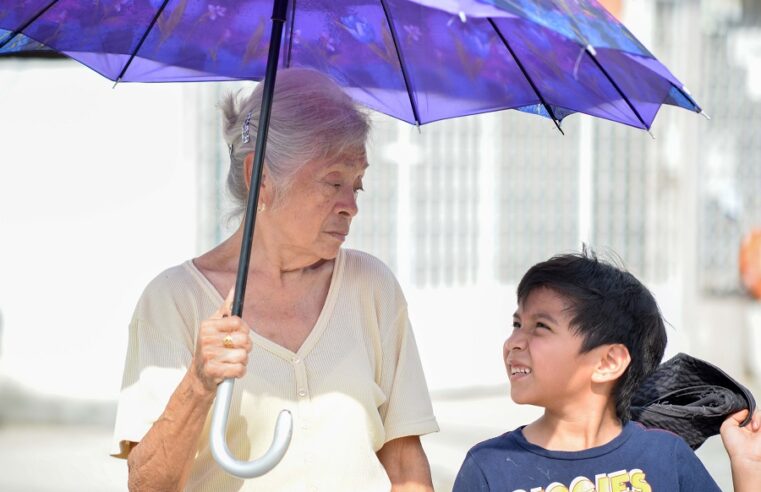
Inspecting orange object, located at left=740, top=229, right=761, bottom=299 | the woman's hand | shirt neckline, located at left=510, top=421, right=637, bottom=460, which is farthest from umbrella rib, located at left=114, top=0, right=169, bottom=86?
orange object, located at left=740, top=229, right=761, bottom=299

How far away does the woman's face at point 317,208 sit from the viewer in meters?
2.63

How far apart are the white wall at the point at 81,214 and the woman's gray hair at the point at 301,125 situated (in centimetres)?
478

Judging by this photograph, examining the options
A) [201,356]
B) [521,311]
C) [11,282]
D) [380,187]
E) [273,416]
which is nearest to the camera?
[201,356]

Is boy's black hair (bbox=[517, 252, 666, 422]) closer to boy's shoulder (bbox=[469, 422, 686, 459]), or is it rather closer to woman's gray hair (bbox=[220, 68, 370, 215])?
boy's shoulder (bbox=[469, 422, 686, 459])

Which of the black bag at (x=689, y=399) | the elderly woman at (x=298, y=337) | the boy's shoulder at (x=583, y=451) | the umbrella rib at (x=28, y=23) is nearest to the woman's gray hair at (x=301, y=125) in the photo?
the elderly woman at (x=298, y=337)

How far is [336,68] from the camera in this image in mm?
2906

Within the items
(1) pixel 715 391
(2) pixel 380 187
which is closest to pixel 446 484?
(2) pixel 380 187

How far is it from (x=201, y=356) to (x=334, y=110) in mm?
710

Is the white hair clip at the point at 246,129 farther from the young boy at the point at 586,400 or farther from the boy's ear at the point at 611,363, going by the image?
the boy's ear at the point at 611,363

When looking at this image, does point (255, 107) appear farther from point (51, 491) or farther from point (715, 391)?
point (51, 491)

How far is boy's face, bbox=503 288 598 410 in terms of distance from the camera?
265 centimetres

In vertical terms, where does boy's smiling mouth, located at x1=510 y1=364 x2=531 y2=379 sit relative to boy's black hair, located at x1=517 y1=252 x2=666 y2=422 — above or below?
below

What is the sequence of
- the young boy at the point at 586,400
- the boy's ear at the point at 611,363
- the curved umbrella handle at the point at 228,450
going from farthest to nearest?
the boy's ear at the point at 611,363
the young boy at the point at 586,400
the curved umbrella handle at the point at 228,450

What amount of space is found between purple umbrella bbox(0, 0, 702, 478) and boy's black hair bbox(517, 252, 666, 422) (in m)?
0.37
